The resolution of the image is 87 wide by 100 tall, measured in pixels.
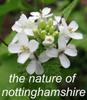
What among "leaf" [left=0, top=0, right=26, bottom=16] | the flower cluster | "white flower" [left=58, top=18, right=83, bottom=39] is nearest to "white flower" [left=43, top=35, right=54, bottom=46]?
the flower cluster

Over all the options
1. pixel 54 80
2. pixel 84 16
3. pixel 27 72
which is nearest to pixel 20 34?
pixel 27 72

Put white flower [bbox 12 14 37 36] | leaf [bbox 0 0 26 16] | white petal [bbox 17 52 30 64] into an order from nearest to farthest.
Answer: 1. white petal [bbox 17 52 30 64]
2. white flower [bbox 12 14 37 36]
3. leaf [bbox 0 0 26 16]

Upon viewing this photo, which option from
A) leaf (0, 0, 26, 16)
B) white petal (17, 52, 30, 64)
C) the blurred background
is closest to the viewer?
white petal (17, 52, 30, 64)

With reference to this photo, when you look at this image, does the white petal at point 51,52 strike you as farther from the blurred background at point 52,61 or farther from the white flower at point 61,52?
the blurred background at point 52,61

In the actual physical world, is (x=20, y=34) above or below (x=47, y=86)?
above

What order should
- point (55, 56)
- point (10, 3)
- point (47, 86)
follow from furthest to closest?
point (10, 3)
point (47, 86)
point (55, 56)

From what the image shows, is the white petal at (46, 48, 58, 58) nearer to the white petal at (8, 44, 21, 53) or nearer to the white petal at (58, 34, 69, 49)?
the white petal at (58, 34, 69, 49)

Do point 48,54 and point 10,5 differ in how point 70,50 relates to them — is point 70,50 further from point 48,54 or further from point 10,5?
point 10,5

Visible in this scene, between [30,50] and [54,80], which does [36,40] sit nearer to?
[30,50]

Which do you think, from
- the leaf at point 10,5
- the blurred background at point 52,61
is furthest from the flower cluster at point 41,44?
the leaf at point 10,5
